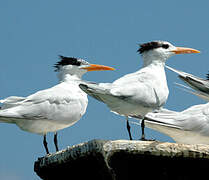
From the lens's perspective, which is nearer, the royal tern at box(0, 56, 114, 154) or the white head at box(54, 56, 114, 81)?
the royal tern at box(0, 56, 114, 154)

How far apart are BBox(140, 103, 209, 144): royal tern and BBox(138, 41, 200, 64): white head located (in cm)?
78

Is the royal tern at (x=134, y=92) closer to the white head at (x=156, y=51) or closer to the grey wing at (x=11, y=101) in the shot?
the white head at (x=156, y=51)

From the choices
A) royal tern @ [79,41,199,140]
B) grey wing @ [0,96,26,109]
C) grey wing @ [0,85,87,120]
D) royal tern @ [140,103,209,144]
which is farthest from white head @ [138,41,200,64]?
grey wing @ [0,96,26,109]

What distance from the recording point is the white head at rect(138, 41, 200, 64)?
6918 millimetres

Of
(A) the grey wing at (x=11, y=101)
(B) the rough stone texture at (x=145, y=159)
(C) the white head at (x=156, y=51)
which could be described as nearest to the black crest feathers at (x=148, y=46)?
(C) the white head at (x=156, y=51)

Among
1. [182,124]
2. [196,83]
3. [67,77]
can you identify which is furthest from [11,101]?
[196,83]

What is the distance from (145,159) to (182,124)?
277cm

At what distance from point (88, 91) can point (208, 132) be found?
230 cm

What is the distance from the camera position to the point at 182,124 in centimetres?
680

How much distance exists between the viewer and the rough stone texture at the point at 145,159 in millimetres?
4094

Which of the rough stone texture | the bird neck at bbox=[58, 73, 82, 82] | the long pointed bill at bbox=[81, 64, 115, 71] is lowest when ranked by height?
the rough stone texture

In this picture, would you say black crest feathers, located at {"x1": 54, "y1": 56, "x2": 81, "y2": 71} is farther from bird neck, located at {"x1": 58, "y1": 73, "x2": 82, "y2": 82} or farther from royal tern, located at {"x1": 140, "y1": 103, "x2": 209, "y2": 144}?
royal tern, located at {"x1": 140, "y1": 103, "x2": 209, "y2": 144}

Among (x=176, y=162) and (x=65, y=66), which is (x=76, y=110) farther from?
(x=176, y=162)

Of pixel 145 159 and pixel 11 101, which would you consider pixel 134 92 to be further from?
pixel 11 101
